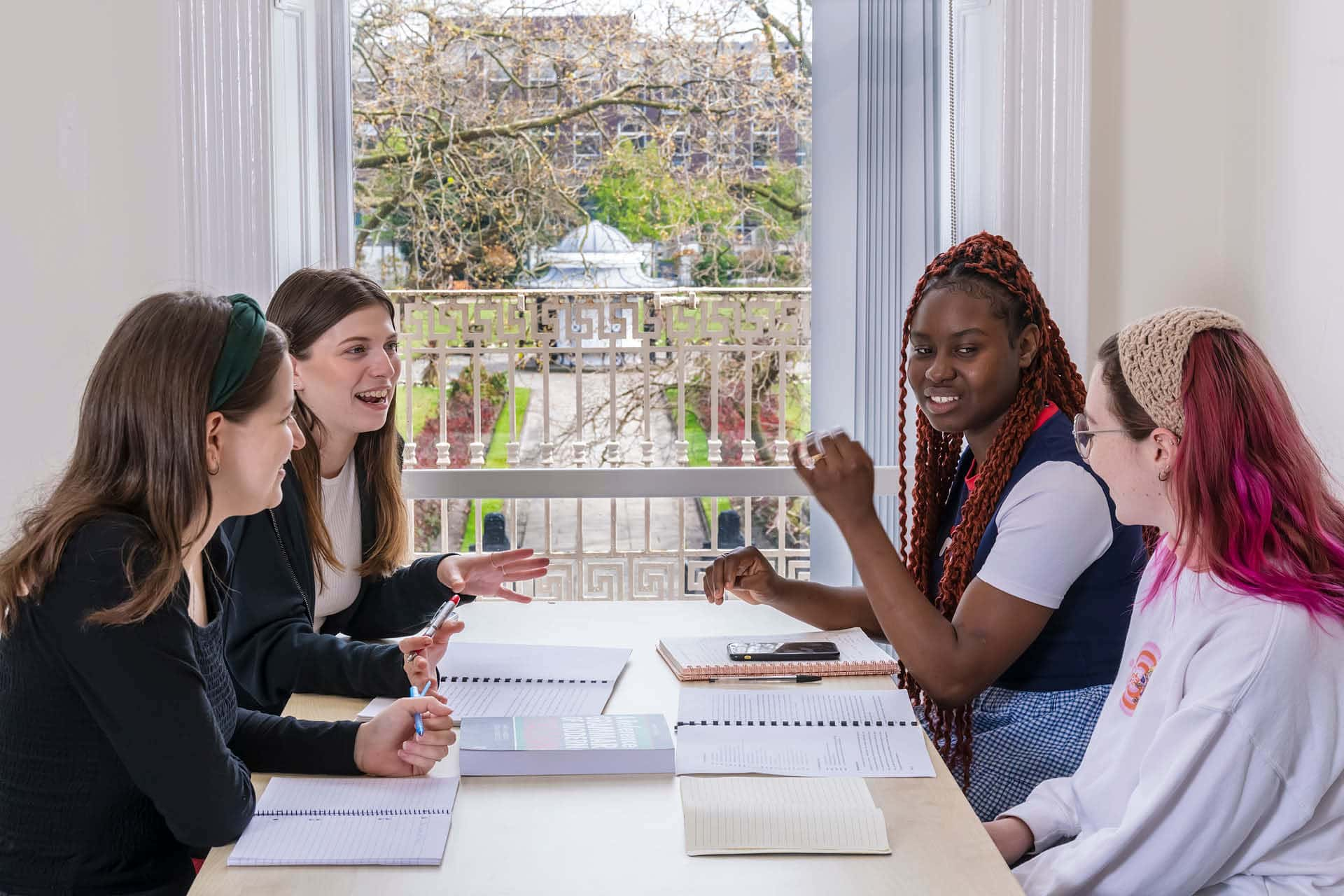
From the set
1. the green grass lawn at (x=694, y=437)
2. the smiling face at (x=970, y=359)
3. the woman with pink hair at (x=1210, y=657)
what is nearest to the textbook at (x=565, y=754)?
the woman with pink hair at (x=1210, y=657)

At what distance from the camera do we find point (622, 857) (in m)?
1.09

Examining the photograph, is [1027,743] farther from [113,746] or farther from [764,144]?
[764,144]

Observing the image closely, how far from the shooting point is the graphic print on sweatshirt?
131 centimetres

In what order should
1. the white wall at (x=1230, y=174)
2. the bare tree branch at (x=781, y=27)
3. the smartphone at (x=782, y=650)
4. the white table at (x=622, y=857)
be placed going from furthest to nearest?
the bare tree branch at (x=781, y=27), the white wall at (x=1230, y=174), the smartphone at (x=782, y=650), the white table at (x=622, y=857)

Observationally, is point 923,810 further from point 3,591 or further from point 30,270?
point 30,270

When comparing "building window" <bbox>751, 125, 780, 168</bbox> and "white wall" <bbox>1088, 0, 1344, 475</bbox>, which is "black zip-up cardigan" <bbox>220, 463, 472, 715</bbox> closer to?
"white wall" <bbox>1088, 0, 1344, 475</bbox>

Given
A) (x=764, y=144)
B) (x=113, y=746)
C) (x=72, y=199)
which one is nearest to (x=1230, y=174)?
(x=764, y=144)

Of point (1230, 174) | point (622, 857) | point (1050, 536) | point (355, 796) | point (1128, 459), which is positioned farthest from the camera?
point (1230, 174)

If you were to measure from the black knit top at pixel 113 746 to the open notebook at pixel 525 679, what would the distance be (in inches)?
9.2

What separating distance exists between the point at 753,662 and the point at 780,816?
509 mm

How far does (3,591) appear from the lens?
3.74 ft

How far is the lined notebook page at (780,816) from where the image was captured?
110cm

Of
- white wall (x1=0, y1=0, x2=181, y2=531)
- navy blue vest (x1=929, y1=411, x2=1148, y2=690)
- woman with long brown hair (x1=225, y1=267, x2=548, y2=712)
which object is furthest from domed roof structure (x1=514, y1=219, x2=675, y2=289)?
navy blue vest (x1=929, y1=411, x2=1148, y2=690)

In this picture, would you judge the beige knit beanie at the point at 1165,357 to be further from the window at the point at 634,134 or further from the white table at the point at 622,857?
the window at the point at 634,134
